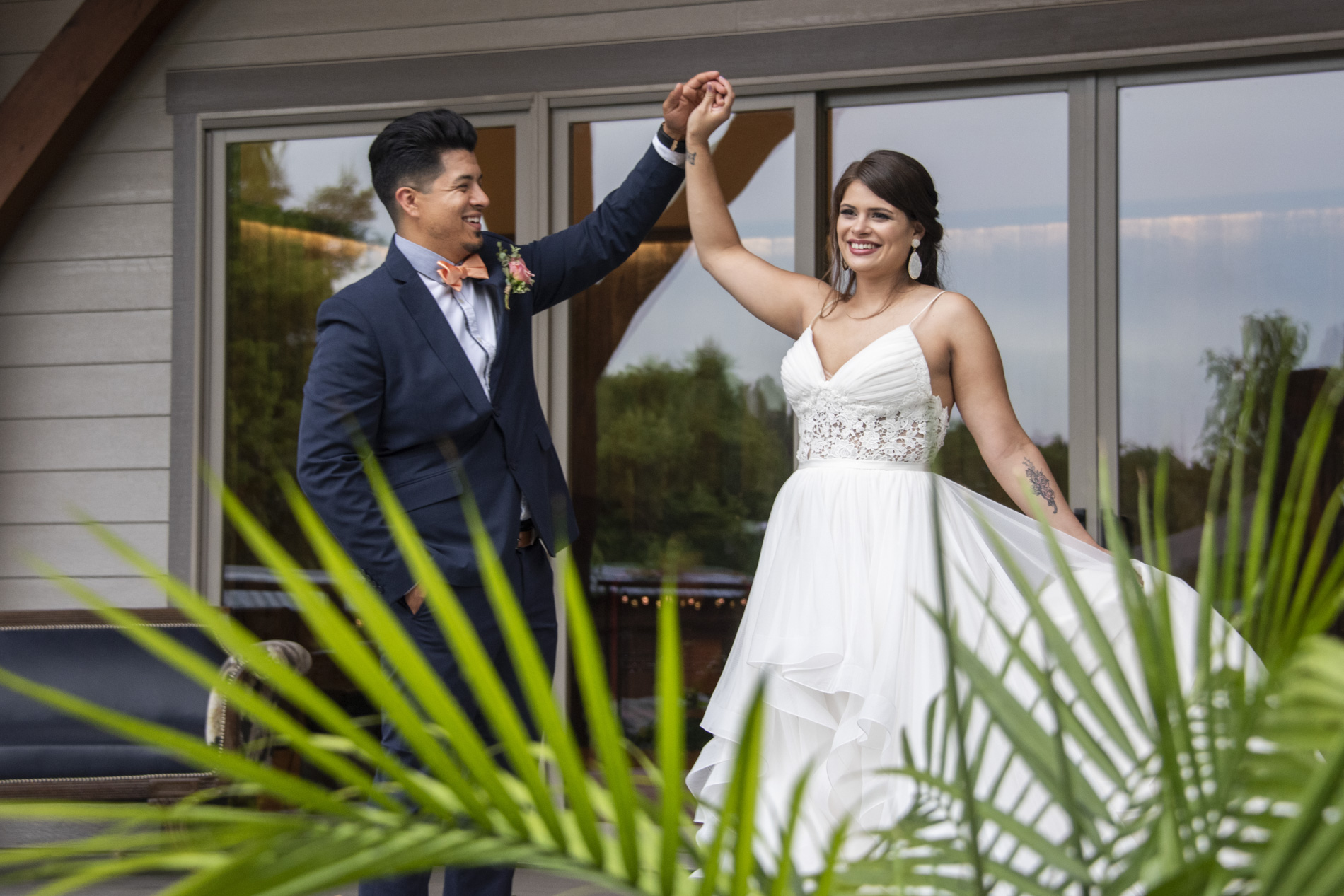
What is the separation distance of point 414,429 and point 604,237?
64cm

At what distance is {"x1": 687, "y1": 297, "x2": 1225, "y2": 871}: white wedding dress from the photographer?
2186 mm

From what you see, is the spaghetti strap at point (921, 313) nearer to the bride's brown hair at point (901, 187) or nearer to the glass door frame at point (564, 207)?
the bride's brown hair at point (901, 187)

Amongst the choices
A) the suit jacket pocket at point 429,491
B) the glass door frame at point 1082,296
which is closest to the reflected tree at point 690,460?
the glass door frame at point 1082,296

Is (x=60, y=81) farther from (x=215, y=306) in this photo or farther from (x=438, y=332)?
(x=438, y=332)

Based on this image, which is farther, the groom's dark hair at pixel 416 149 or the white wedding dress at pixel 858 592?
the groom's dark hair at pixel 416 149

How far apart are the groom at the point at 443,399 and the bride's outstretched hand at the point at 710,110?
26mm

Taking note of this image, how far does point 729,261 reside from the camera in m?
2.72

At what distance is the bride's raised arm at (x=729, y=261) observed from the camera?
259 centimetres

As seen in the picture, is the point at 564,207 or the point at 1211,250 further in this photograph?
the point at 564,207

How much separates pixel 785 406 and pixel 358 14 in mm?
1884

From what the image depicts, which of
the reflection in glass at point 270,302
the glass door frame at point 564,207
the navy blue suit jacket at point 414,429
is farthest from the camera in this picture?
the reflection in glass at point 270,302

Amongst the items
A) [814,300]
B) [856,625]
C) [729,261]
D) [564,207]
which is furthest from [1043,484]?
[564,207]

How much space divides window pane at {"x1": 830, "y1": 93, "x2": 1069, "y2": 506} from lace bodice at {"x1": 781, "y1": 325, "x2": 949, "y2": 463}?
1.11 m

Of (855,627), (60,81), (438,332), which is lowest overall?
(855,627)
